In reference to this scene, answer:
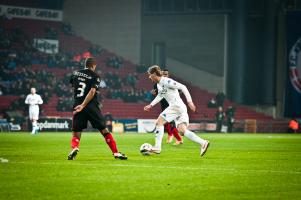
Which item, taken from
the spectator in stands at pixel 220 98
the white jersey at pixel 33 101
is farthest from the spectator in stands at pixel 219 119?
the white jersey at pixel 33 101

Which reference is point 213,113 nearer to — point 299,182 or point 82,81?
point 82,81

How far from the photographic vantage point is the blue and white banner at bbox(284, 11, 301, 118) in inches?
2283

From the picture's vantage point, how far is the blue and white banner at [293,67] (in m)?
58.0

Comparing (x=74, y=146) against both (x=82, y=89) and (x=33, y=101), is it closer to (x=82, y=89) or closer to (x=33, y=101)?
(x=82, y=89)

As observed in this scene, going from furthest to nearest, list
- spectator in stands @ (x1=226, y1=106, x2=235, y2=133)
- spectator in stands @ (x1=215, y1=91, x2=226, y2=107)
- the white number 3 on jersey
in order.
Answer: spectator in stands @ (x1=215, y1=91, x2=226, y2=107) < spectator in stands @ (x1=226, y1=106, x2=235, y2=133) < the white number 3 on jersey

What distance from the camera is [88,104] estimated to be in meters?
19.0

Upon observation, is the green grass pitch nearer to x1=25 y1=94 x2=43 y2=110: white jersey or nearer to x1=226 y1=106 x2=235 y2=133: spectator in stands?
x1=25 y1=94 x2=43 y2=110: white jersey

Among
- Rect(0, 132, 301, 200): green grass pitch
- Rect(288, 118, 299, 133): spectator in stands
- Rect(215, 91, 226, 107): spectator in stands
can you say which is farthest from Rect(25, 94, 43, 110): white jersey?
Rect(0, 132, 301, 200): green grass pitch

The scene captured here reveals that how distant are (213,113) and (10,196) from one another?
152 ft

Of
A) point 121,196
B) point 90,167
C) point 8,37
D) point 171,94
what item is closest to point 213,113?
point 8,37

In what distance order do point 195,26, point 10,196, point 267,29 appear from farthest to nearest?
point 195,26
point 267,29
point 10,196

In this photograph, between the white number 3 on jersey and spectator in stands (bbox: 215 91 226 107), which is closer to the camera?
the white number 3 on jersey

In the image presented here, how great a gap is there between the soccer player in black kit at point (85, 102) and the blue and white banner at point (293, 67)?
4044 cm

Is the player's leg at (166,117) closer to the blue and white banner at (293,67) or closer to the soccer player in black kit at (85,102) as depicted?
the soccer player in black kit at (85,102)
